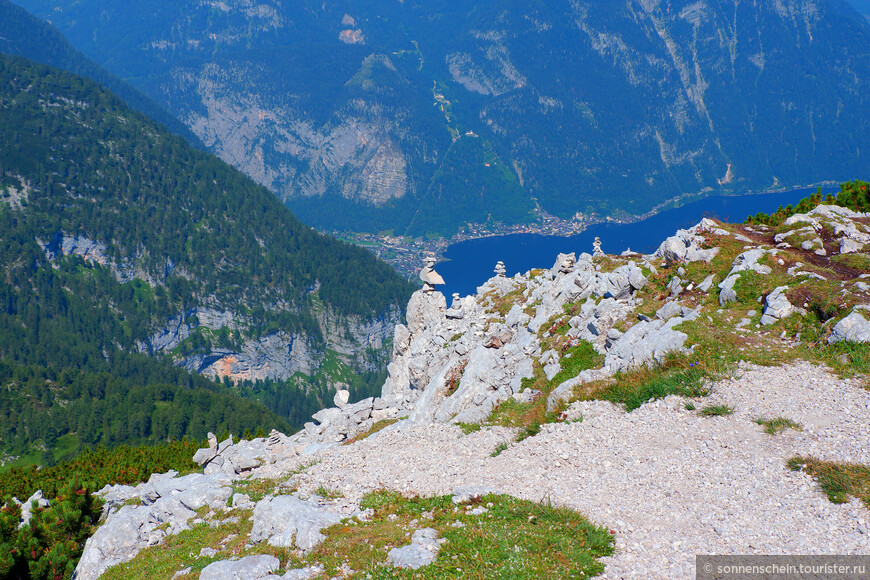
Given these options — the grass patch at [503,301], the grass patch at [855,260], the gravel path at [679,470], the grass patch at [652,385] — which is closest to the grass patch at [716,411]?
the gravel path at [679,470]

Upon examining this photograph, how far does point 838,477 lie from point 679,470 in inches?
164

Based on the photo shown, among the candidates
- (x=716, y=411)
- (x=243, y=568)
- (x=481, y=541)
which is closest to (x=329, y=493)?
(x=243, y=568)

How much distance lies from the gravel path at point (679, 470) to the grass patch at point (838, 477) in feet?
0.90

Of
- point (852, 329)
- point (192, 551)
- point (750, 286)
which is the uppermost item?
point (750, 286)

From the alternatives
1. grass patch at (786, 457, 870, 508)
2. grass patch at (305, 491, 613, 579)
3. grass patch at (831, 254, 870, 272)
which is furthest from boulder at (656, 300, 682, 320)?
grass patch at (305, 491, 613, 579)

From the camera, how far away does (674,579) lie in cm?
1234

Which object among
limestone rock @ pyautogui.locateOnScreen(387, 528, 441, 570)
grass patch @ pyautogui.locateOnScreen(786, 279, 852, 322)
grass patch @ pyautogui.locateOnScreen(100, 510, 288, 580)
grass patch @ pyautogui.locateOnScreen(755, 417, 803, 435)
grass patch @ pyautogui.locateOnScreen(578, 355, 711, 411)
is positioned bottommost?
grass patch @ pyautogui.locateOnScreen(100, 510, 288, 580)

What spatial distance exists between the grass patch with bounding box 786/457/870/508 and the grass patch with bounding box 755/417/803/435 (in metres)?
1.65

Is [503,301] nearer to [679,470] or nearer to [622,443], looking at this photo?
[622,443]

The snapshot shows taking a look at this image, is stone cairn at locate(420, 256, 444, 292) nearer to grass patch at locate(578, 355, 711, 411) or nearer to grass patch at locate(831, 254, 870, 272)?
grass patch at locate(578, 355, 711, 411)

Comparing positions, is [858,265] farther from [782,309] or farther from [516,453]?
[516,453]

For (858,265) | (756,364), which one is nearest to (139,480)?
(756,364)

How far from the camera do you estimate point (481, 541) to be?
14.3 meters

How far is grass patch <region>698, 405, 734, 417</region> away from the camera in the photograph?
19000 millimetres
